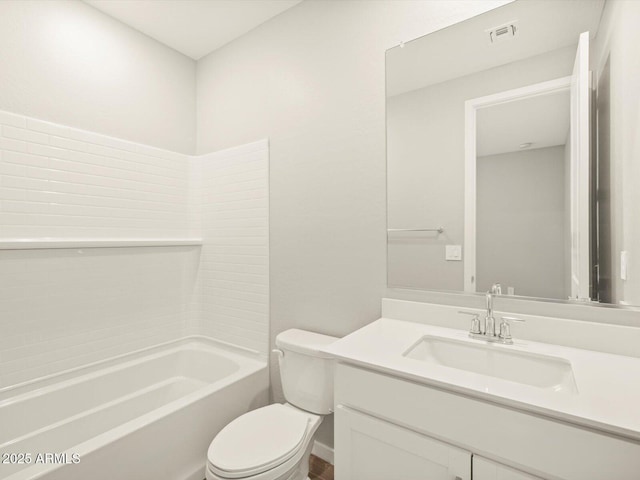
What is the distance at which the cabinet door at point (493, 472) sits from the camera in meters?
0.82

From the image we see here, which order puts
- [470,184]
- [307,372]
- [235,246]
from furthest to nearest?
[235,246] < [307,372] < [470,184]

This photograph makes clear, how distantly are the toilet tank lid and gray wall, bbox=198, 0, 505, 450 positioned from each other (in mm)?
83

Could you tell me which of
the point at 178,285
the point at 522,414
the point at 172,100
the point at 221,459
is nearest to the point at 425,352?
the point at 522,414

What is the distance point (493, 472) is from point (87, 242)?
7.05 ft

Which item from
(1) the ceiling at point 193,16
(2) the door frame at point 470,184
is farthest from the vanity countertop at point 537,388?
(1) the ceiling at point 193,16

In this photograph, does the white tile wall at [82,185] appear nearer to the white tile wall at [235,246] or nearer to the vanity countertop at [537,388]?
the white tile wall at [235,246]

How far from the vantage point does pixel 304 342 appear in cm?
170

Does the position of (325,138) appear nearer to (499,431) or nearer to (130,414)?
(499,431)

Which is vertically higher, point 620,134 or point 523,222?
point 620,134

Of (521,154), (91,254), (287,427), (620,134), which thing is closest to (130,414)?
(91,254)

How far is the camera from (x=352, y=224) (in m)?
1.76

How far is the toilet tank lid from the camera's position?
1618 mm

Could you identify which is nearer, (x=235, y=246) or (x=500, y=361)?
(x=500, y=361)

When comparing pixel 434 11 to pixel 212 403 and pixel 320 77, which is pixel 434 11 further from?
pixel 212 403
